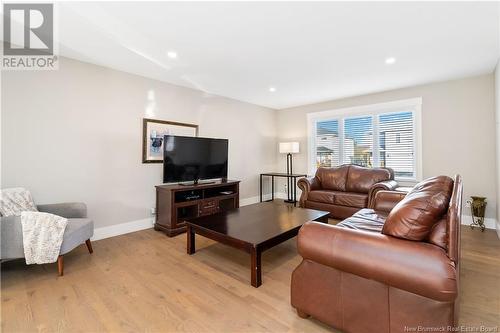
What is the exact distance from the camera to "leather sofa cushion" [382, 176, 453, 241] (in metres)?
1.27

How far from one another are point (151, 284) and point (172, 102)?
9.52 ft

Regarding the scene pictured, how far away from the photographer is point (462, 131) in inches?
150

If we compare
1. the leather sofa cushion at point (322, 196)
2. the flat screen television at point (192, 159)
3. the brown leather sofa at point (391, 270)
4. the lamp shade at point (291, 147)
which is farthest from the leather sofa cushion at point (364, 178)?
the brown leather sofa at point (391, 270)

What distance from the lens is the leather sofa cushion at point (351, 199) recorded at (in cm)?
371

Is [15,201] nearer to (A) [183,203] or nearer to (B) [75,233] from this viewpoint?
(B) [75,233]

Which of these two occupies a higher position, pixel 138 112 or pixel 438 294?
pixel 138 112

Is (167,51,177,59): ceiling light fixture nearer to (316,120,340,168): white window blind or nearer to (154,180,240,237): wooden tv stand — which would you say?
(154,180,240,237): wooden tv stand

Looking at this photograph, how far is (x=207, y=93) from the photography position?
456cm

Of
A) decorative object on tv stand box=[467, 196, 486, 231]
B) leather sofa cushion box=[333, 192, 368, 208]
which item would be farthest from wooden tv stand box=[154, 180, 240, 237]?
decorative object on tv stand box=[467, 196, 486, 231]

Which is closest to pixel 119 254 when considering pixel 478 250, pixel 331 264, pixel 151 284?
pixel 151 284

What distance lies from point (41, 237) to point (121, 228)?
1.33 meters

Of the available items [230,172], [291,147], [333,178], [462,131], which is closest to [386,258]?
[333,178]

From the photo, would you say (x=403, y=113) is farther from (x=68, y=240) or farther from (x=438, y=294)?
(x=68, y=240)

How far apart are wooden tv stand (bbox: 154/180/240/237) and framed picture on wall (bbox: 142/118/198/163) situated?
0.51m
